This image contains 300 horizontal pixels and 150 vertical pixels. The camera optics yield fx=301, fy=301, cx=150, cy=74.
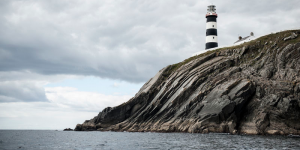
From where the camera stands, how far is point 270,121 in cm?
6081

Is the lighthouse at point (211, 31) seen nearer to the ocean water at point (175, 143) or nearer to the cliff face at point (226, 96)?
the cliff face at point (226, 96)

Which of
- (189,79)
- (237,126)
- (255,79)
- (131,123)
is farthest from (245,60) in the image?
(131,123)

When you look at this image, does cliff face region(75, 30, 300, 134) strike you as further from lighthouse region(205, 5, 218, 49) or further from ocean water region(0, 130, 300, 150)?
lighthouse region(205, 5, 218, 49)

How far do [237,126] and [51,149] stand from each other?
39.3 metres

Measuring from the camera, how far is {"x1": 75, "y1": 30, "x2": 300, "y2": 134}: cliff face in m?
61.7

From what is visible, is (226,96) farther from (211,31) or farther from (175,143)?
(211,31)

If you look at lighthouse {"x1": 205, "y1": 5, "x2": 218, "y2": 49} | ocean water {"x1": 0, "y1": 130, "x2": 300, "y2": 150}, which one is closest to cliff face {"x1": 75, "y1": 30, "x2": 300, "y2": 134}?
ocean water {"x1": 0, "y1": 130, "x2": 300, "y2": 150}

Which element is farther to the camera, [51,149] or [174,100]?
[174,100]

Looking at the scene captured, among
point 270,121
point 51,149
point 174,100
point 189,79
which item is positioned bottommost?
point 51,149

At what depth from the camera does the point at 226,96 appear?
216ft

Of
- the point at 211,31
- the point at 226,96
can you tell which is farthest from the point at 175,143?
the point at 211,31

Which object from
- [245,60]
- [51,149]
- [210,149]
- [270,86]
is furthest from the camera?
[245,60]

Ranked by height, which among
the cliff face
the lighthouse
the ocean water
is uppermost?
the lighthouse

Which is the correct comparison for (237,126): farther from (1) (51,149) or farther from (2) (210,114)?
(1) (51,149)
